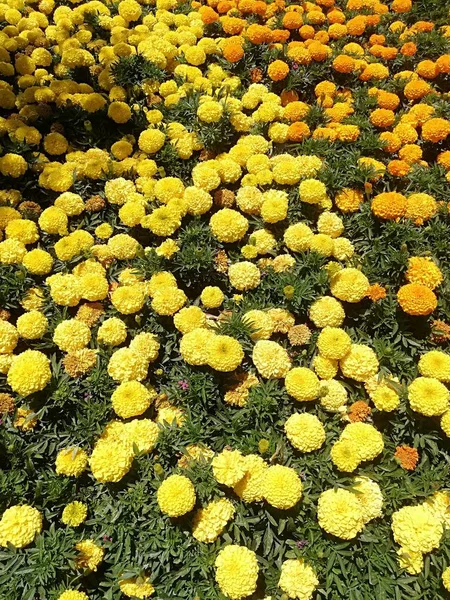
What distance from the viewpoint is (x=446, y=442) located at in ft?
8.09

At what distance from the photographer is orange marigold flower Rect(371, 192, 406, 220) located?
2.91 meters

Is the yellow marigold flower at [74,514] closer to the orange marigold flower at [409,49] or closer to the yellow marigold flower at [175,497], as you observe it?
the yellow marigold flower at [175,497]

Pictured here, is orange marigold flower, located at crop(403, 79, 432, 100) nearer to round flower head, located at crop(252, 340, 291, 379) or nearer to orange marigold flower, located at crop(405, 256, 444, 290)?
orange marigold flower, located at crop(405, 256, 444, 290)

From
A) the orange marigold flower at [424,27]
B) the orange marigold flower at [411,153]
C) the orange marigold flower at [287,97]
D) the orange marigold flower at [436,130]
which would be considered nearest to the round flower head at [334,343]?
the orange marigold flower at [411,153]

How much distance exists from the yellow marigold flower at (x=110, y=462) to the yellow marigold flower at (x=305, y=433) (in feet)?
2.44

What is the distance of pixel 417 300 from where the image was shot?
2586 mm

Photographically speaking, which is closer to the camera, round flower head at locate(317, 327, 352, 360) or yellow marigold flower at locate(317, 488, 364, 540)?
yellow marigold flower at locate(317, 488, 364, 540)

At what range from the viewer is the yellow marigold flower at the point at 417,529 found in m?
2.13

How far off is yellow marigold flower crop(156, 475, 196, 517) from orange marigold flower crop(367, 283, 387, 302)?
141 cm

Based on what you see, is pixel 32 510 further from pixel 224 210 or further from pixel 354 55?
pixel 354 55

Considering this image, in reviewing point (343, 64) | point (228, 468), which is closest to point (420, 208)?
point (343, 64)

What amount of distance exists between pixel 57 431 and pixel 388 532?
1612 mm

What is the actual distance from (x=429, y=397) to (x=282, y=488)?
818 millimetres

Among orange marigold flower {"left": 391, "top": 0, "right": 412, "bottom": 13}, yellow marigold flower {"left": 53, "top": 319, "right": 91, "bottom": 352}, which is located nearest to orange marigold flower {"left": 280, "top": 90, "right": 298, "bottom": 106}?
orange marigold flower {"left": 391, "top": 0, "right": 412, "bottom": 13}
